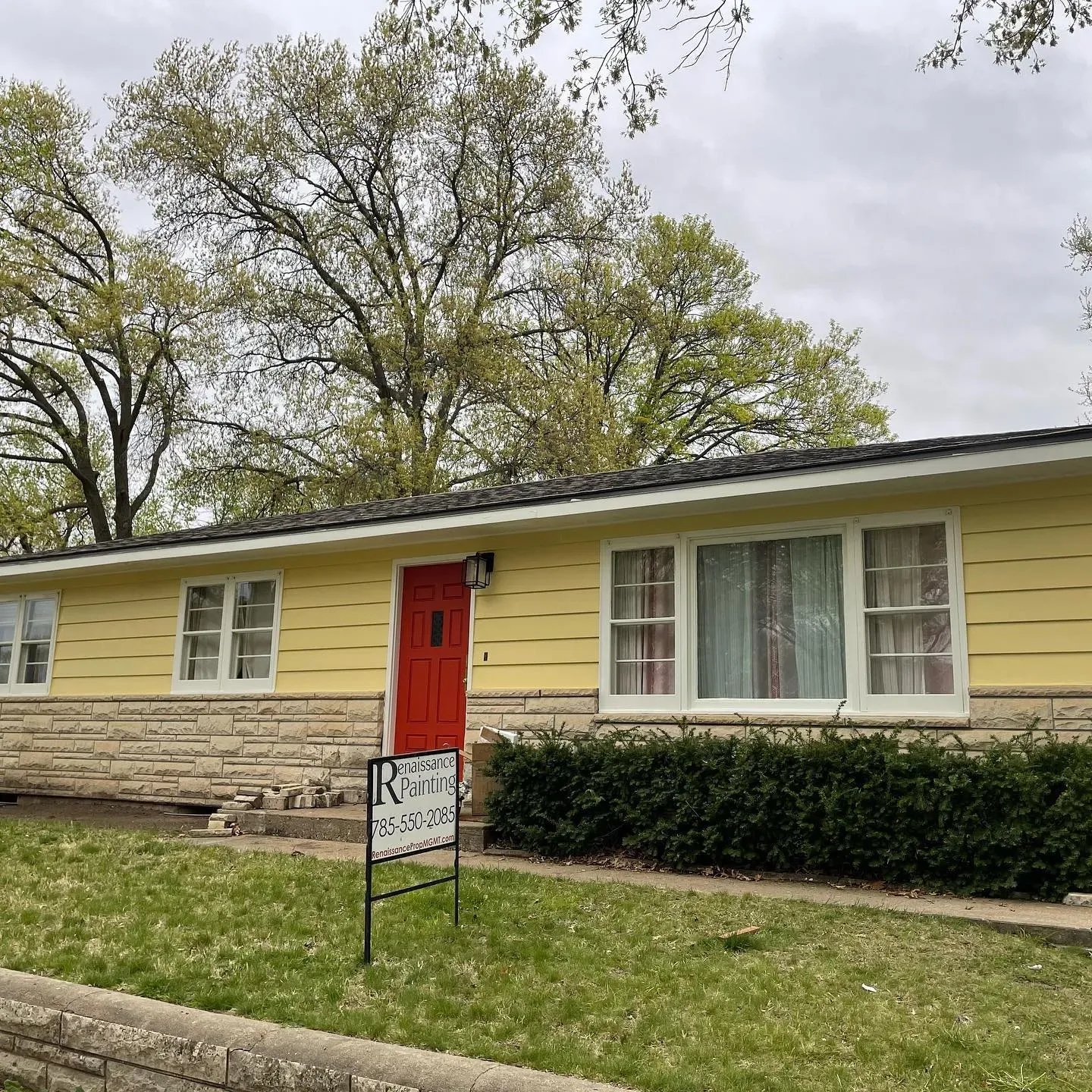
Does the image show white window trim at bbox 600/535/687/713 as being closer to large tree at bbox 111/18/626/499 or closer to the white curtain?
the white curtain

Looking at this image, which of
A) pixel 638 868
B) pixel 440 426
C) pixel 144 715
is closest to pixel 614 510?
pixel 638 868

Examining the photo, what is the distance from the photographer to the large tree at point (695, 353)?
24.3m

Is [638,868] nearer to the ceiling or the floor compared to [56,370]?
nearer to the floor

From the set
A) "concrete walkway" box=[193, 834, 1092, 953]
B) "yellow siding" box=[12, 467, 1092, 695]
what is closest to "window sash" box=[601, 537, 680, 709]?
"yellow siding" box=[12, 467, 1092, 695]

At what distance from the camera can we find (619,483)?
9.77 metres

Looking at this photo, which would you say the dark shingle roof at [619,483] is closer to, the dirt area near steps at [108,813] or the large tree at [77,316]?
the dirt area near steps at [108,813]

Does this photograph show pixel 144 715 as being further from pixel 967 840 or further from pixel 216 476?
pixel 216 476

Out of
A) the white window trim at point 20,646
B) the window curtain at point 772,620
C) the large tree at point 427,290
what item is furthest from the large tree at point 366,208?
the window curtain at point 772,620

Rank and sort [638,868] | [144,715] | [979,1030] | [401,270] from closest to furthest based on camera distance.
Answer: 1. [979,1030]
2. [638,868]
3. [144,715]
4. [401,270]

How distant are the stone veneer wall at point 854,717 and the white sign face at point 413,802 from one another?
132 inches

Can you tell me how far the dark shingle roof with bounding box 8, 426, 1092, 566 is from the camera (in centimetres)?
710

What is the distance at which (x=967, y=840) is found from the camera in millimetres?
6246

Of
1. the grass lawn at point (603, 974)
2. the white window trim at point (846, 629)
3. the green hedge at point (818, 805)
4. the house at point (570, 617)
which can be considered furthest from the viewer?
the white window trim at point (846, 629)

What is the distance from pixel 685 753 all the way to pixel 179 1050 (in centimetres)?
436
